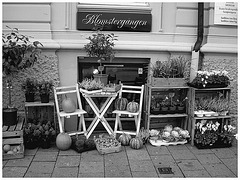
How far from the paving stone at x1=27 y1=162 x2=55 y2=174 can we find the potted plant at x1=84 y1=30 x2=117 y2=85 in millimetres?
1856

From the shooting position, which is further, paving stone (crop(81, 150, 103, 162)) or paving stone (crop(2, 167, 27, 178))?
paving stone (crop(81, 150, 103, 162))

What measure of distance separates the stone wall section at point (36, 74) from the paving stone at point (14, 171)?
5.47 ft

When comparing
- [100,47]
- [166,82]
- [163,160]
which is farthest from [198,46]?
[163,160]

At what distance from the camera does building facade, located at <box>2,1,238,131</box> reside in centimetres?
509

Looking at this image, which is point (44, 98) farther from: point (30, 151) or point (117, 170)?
point (117, 170)

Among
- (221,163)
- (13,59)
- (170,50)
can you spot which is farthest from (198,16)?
(13,59)

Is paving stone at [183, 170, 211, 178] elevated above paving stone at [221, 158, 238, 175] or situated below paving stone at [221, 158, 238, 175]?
below

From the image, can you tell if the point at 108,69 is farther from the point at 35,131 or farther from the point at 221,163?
the point at 221,163

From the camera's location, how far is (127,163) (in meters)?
4.09

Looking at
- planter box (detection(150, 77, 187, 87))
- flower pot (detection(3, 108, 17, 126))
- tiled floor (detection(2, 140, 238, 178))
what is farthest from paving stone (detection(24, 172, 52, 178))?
planter box (detection(150, 77, 187, 87))

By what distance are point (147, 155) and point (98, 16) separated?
2781 mm

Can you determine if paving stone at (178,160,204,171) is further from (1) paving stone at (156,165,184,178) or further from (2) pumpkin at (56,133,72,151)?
(2) pumpkin at (56,133,72,151)

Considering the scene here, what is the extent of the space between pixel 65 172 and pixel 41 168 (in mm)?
383

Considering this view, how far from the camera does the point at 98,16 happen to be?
5219 mm
